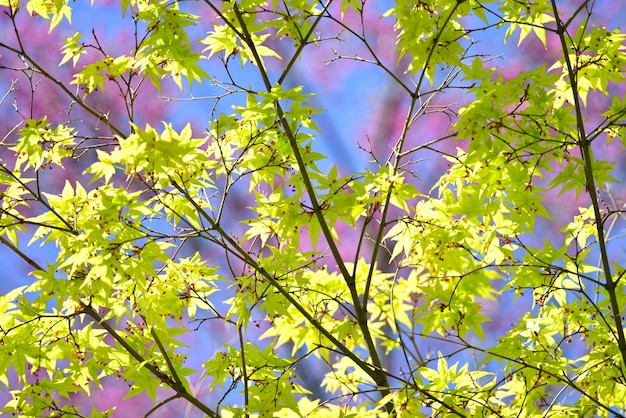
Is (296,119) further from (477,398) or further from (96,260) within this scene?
(477,398)

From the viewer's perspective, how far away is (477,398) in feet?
6.64

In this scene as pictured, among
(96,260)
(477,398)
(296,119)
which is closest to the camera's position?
Answer: (96,260)

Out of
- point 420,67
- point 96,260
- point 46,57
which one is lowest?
point 96,260

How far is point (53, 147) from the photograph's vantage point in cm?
209

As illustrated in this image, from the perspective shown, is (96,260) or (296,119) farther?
(296,119)

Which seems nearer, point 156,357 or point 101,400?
point 156,357

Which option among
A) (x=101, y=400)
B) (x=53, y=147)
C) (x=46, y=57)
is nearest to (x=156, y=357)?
(x=53, y=147)

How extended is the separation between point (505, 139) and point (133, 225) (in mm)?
1070

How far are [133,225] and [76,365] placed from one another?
531 mm

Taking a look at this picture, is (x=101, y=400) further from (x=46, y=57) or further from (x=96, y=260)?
(x=96, y=260)

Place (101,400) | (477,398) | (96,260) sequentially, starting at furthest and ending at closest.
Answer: (101,400) → (477,398) → (96,260)

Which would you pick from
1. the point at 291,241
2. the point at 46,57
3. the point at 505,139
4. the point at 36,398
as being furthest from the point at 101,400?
the point at 505,139

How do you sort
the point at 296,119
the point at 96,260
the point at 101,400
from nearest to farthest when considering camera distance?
the point at 96,260, the point at 296,119, the point at 101,400

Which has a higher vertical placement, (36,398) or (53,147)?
(53,147)
